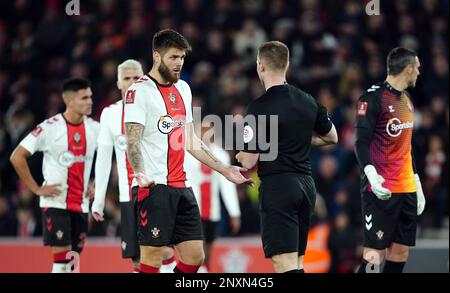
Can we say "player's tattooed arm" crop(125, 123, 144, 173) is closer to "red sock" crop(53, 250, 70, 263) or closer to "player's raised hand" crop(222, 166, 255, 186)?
"player's raised hand" crop(222, 166, 255, 186)

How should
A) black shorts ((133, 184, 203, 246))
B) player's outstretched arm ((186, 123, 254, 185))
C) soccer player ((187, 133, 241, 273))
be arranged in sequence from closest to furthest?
black shorts ((133, 184, 203, 246)) → player's outstretched arm ((186, 123, 254, 185)) → soccer player ((187, 133, 241, 273))

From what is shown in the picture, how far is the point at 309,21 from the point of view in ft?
53.5

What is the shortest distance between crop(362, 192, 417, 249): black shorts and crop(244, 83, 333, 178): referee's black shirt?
1.42m

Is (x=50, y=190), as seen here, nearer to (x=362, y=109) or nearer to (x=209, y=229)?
(x=209, y=229)

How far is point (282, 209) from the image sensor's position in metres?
7.52

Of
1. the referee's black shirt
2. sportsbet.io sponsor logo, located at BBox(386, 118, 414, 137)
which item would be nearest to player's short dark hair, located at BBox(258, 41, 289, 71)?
the referee's black shirt

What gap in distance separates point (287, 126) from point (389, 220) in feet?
6.06

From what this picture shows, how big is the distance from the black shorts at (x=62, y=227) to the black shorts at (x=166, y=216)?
7.17ft

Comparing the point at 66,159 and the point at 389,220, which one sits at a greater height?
the point at 66,159

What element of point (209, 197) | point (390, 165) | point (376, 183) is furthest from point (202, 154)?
point (209, 197)

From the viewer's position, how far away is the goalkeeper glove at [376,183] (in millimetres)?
8492

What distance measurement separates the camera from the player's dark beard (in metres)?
7.63

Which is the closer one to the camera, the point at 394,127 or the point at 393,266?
the point at 394,127

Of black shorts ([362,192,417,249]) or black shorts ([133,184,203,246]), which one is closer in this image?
black shorts ([133,184,203,246])
